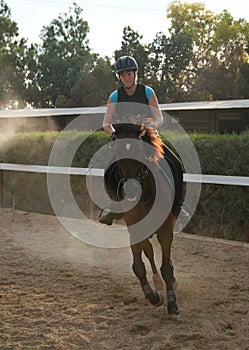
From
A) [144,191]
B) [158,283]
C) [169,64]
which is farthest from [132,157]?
[169,64]

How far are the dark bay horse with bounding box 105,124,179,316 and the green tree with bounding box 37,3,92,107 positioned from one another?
52.0m

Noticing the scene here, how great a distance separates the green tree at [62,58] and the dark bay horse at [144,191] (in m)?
52.0

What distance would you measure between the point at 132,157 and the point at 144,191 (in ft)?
1.35

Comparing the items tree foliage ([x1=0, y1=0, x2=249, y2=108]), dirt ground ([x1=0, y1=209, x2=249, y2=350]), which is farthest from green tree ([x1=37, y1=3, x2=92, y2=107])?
dirt ground ([x1=0, y1=209, x2=249, y2=350])

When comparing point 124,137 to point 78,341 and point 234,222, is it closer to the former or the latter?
point 78,341

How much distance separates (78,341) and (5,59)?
55.1m

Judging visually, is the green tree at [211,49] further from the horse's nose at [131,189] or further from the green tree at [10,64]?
the horse's nose at [131,189]

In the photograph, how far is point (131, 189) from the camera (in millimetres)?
4660

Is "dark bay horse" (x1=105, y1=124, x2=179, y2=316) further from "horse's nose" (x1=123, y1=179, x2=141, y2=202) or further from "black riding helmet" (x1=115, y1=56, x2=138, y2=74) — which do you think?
"black riding helmet" (x1=115, y1=56, x2=138, y2=74)

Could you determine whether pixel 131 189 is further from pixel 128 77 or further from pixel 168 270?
pixel 128 77

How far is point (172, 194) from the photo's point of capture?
17.1 ft

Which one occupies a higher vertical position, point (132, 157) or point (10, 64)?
point (10, 64)

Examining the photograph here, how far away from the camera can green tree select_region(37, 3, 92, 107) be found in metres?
58.8

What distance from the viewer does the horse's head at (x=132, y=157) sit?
15.3 feet
